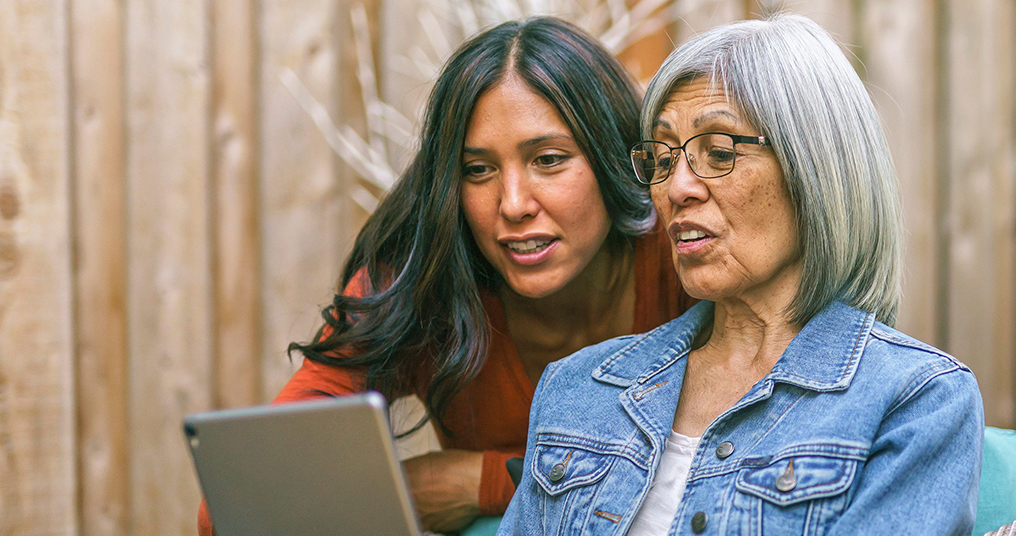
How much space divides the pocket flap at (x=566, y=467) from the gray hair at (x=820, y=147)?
1.24ft

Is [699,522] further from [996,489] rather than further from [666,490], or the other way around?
[996,489]

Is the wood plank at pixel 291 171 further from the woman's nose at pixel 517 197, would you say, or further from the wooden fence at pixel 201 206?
the woman's nose at pixel 517 197

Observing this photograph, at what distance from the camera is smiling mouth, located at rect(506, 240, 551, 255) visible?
1.78 metres

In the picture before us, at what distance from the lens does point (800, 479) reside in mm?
1170

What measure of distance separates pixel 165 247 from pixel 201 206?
0.51 ft

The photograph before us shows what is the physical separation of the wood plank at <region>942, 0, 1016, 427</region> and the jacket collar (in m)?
1.71

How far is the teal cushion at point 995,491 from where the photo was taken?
1413 millimetres

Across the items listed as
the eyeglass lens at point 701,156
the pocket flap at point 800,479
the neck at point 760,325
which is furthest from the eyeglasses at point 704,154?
the pocket flap at point 800,479

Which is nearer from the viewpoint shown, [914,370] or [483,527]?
[914,370]

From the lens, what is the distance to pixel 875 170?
4.33ft

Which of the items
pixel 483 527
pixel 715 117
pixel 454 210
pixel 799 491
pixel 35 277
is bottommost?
pixel 483 527

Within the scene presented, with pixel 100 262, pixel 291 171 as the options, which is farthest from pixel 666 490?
pixel 100 262

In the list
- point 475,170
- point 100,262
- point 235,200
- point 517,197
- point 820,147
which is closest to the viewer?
point 820,147

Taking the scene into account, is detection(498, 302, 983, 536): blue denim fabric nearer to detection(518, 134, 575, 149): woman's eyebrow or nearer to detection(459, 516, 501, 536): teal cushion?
detection(459, 516, 501, 536): teal cushion
